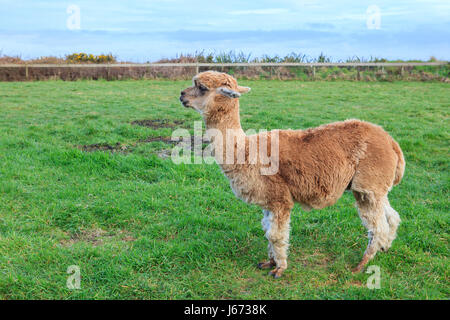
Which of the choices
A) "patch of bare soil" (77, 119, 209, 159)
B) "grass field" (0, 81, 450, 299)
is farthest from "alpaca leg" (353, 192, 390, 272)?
"patch of bare soil" (77, 119, 209, 159)

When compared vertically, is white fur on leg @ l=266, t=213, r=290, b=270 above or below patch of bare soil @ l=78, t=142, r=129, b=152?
below

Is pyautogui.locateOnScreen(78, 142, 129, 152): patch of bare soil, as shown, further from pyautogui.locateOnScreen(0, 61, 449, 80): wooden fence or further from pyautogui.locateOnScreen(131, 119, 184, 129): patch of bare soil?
pyautogui.locateOnScreen(0, 61, 449, 80): wooden fence

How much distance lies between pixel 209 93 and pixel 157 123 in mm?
6818

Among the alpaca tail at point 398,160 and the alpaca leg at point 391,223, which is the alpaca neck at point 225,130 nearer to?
the alpaca tail at point 398,160

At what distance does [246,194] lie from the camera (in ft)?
13.4

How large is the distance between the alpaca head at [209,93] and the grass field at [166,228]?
1703 mm

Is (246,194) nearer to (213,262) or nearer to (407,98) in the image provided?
(213,262)

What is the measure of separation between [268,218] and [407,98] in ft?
41.3

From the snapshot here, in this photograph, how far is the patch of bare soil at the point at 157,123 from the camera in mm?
10234

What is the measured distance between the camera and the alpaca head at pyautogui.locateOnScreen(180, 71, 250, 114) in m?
3.86

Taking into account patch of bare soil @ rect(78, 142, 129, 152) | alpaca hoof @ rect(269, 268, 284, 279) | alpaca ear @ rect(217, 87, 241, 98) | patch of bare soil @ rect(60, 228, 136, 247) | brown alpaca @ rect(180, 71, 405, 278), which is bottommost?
alpaca hoof @ rect(269, 268, 284, 279)

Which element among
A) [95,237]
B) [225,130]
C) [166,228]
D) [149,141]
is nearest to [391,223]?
[225,130]

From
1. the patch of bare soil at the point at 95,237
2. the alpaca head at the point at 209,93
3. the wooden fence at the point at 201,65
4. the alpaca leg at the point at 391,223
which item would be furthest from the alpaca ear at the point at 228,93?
the wooden fence at the point at 201,65

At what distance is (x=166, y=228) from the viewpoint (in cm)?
514
